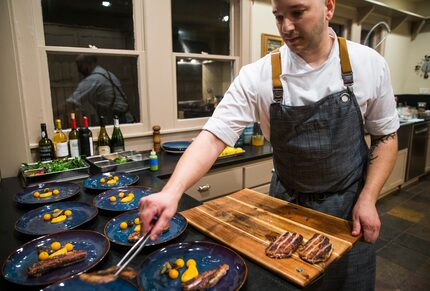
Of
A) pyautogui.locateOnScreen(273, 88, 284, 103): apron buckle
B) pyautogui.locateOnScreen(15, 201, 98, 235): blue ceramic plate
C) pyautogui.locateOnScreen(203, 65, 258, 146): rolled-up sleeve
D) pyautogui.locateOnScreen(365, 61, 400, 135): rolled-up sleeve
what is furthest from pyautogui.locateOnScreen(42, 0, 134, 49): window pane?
pyautogui.locateOnScreen(365, 61, 400, 135): rolled-up sleeve

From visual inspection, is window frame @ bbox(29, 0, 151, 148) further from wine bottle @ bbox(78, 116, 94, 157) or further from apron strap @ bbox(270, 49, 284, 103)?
apron strap @ bbox(270, 49, 284, 103)

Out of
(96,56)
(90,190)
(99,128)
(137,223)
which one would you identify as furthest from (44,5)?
(137,223)

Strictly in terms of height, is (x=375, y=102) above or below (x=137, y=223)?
above

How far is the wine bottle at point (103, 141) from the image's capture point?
2.02 meters

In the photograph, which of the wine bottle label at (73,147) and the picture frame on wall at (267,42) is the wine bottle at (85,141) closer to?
the wine bottle label at (73,147)

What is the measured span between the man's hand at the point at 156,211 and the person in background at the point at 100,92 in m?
1.60

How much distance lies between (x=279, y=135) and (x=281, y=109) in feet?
0.35

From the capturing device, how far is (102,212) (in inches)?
46.7

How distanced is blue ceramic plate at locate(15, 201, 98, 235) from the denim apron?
77 cm

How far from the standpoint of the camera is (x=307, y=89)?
3.63 ft

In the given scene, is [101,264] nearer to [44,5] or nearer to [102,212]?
[102,212]

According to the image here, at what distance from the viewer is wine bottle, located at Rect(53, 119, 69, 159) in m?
1.82

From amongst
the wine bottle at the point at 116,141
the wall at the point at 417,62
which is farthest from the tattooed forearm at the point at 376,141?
the wall at the point at 417,62

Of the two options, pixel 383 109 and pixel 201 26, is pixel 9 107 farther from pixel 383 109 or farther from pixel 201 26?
pixel 383 109
